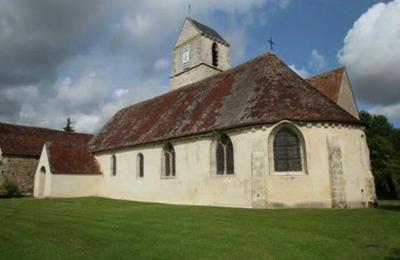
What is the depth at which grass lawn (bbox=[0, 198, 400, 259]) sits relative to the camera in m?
8.02

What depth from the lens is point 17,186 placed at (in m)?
30.9

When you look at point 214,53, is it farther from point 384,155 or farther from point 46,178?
point 384,155

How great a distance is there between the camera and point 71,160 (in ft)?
96.7

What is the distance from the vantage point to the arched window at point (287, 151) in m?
18.1

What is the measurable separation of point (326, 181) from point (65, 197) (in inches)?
746

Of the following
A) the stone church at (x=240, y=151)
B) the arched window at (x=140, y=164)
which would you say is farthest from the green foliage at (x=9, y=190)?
the arched window at (x=140, y=164)

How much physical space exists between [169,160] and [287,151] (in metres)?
7.97

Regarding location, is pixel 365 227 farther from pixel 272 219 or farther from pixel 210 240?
pixel 210 240

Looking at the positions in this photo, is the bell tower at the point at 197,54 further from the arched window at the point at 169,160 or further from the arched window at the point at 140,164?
the arched window at the point at 169,160

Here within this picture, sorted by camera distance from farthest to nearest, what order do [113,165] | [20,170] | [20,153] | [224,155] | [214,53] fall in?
[214,53] → [20,153] → [20,170] → [113,165] → [224,155]

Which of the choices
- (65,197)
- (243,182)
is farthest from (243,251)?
(65,197)

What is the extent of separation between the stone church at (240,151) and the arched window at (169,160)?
2.5 inches

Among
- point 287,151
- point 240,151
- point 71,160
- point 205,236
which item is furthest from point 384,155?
point 71,160

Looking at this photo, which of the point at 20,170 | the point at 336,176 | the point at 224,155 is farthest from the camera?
the point at 20,170
